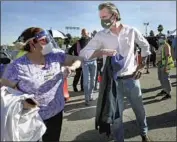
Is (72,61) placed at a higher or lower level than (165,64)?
higher

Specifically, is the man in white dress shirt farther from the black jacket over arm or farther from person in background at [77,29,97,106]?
person in background at [77,29,97,106]

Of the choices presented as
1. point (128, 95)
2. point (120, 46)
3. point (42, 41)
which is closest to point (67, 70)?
point (42, 41)

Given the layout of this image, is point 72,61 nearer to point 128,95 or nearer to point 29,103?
point 29,103

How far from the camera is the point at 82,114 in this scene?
6562 mm

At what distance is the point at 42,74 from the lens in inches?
116

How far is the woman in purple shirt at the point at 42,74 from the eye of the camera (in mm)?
2887

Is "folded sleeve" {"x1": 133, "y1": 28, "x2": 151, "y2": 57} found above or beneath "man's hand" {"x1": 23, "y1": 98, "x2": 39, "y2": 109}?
above

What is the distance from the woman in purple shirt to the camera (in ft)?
9.47

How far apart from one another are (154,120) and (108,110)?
211 centimetres

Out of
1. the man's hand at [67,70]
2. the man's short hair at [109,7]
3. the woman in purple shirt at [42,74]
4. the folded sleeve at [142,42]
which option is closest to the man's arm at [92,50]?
the man's short hair at [109,7]

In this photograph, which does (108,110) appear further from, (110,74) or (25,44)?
(25,44)

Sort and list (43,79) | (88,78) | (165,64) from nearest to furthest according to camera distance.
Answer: (43,79) → (88,78) → (165,64)

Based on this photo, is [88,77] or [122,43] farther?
[88,77]

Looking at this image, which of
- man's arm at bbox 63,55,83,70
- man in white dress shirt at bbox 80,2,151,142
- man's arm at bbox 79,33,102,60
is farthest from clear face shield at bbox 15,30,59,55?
man in white dress shirt at bbox 80,2,151,142
